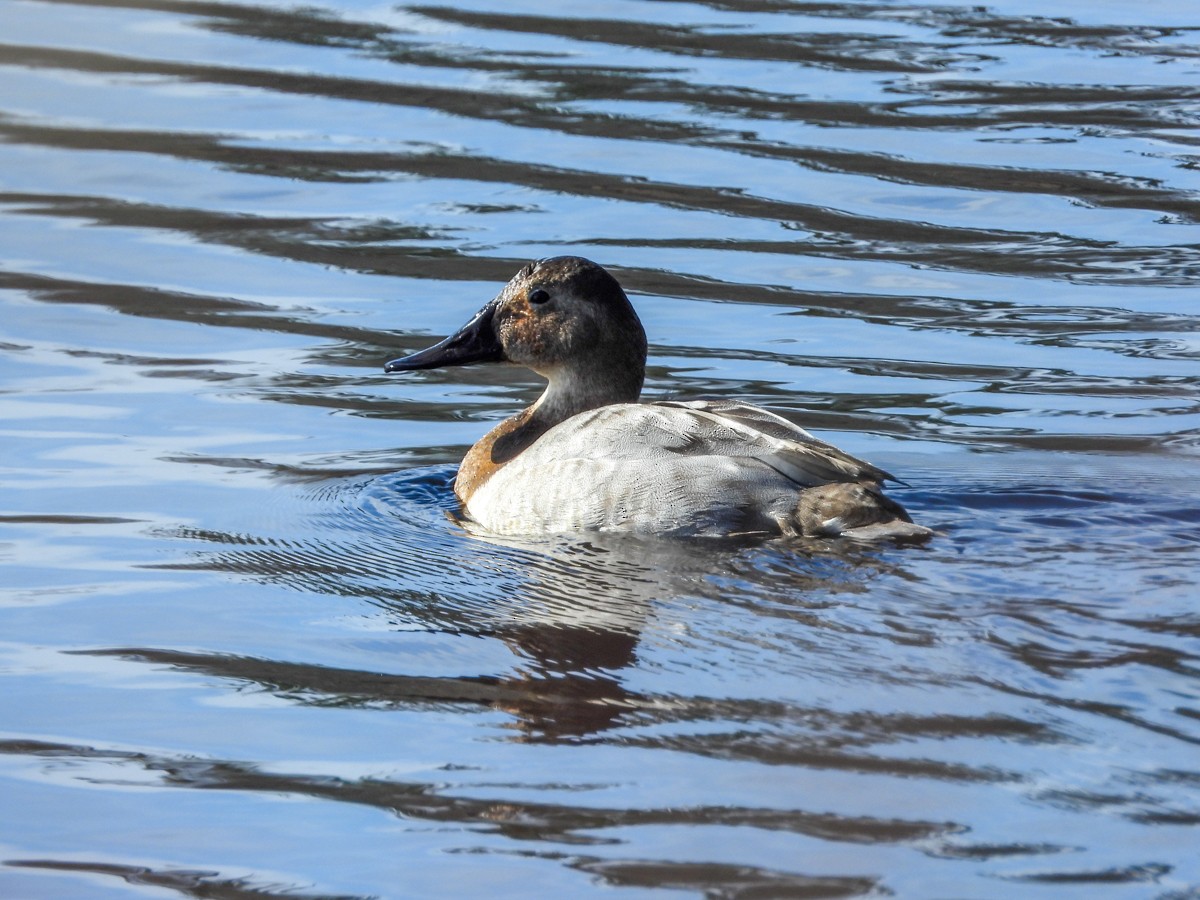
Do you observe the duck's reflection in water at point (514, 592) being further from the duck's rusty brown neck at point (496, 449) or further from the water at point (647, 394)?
the duck's rusty brown neck at point (496, 449)

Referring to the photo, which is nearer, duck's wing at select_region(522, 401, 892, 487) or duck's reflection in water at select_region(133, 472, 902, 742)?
duck's reflection in water at select_region(133, 472, 902, 742)

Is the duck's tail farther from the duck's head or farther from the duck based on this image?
the duck's head

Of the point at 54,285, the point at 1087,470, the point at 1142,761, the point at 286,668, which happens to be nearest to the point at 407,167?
the point at 54,285

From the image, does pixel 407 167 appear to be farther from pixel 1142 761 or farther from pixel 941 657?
pixel 1142 761

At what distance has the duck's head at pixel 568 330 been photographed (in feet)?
25.0

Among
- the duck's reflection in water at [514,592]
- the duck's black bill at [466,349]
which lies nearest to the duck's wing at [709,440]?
the duck's reflection in water at [514,592]

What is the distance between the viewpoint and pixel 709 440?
6.61 metres

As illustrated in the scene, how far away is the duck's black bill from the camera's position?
7.91 m

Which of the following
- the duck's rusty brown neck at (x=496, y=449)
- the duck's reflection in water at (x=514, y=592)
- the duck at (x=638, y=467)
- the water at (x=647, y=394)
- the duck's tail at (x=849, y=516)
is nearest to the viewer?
the water at (x=647, y=394)

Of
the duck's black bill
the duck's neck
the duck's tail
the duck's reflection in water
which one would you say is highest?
the duck's black bill

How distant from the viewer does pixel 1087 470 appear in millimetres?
7246

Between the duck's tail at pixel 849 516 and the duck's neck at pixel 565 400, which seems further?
the duck's neck at pixel 565 400

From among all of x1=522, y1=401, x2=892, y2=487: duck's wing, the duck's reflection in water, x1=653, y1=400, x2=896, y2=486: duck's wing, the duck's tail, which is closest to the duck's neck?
the duck's reflection in water

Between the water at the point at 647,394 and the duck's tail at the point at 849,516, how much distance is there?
0.25 ft
